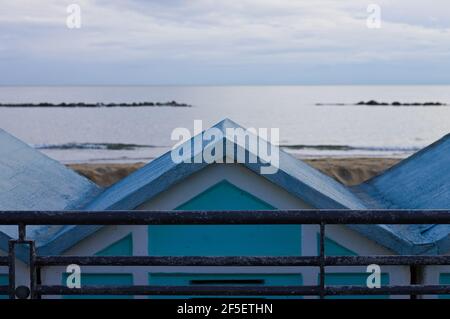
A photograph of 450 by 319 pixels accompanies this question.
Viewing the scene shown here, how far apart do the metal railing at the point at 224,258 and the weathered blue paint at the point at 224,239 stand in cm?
208

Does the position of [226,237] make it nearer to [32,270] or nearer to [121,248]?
[121,248]

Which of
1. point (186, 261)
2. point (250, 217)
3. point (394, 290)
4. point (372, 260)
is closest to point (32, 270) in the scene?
point (186, 261)

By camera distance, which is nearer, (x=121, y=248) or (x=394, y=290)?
(x=394, y=290)

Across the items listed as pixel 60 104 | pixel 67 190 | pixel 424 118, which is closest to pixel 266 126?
pixel 424 118

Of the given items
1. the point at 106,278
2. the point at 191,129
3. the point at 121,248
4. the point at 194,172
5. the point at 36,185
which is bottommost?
the point at 106,278

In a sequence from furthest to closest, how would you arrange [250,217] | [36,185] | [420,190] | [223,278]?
1. [36,185]
2. [420,190]
3. [223,278]
4. [250,217]

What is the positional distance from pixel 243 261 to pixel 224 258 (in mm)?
113

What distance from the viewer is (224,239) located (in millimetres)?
7121

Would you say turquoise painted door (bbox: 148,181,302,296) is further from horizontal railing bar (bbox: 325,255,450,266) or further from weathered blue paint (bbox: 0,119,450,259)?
horizontal railing bar (bbox: 325,255,450,266)

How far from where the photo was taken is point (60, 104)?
12162 cm

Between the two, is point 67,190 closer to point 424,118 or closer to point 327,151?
point 327,151

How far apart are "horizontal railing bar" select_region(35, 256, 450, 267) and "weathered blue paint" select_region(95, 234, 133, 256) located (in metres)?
2.17
